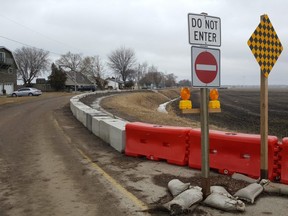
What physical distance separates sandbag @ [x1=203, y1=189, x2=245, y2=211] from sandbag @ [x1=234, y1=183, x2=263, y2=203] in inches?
10.3

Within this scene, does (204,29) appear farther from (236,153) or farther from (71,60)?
(71,60)

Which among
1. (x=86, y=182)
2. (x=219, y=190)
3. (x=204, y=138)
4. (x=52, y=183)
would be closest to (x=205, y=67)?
(x=204, y=138)

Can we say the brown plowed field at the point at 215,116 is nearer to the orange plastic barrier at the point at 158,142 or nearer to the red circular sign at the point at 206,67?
the orange plastic barrier at the point at 158,142

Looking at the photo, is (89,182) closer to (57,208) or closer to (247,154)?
(57,208)

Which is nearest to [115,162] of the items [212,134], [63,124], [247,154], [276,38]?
[212,134]

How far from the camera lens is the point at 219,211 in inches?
219

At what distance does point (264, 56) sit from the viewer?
276 inches

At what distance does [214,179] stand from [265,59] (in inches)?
99.1

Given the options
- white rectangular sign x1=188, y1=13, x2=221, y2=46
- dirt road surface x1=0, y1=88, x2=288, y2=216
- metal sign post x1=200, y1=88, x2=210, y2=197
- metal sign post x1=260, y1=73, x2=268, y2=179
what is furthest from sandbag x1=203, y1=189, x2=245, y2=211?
white rectangular sign x1=188, y1=13, x2=221, y2=46

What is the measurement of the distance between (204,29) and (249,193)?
9.10 ft

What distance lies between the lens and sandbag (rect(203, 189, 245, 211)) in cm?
551

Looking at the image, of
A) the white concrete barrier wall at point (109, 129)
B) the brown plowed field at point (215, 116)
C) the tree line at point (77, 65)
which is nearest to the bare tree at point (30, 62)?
the tree line at point (77, 65)

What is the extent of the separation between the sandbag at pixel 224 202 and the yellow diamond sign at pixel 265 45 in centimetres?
258

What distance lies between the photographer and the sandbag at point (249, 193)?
5.92 metres
